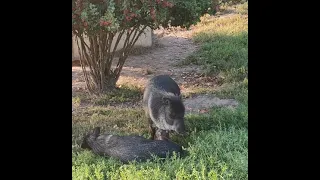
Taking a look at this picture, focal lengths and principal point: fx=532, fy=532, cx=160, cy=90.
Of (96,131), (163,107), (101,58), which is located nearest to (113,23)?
(101,58)

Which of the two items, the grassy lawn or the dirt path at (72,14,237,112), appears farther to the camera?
the dirt path at (72,14,237,112)

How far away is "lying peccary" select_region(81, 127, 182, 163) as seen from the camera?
418cm

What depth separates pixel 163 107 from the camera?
4.20 metres

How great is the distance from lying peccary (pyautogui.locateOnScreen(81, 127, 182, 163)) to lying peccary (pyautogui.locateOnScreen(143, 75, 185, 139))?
0.09 metres

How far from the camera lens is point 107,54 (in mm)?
4363

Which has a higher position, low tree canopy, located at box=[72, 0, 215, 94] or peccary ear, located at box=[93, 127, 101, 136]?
low tree canopy, located at box=[72, 0, 215, 94]

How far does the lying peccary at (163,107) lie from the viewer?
420 cm

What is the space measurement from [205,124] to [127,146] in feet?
2.16

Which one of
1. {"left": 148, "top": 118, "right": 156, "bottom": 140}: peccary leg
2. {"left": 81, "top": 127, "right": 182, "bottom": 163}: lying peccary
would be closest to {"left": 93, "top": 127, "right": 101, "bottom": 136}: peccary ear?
{"left": 81, "top": 127, "right": 182, "bottom": 163}: lying peccary

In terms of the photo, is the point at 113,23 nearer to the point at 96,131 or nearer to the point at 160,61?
the point at 160,61

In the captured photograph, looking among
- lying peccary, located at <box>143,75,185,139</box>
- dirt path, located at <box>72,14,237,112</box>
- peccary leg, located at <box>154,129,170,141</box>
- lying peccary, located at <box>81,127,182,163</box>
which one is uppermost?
dirt path, located at <box>72,14,237,112</box>

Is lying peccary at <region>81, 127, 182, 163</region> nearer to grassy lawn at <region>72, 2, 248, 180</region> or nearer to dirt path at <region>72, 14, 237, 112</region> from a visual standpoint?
grassy lawn at <region>72, 2, 248, 180</region>
